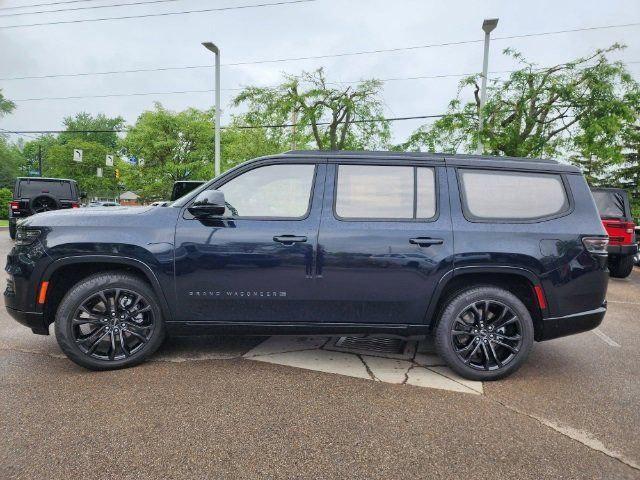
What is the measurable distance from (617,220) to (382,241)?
23.9ft

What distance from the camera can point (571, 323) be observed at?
3.39m

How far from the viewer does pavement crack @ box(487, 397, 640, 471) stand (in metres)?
2.38

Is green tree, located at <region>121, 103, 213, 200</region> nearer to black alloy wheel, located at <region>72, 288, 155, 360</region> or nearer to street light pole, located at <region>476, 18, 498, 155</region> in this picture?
street light pole, located at <region>476, 18, 498, 155</region>

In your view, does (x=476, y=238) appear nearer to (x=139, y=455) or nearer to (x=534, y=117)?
(x=139, y=455)

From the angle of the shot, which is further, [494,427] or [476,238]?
[476,238]

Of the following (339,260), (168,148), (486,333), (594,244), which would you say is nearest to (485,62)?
(594,244)

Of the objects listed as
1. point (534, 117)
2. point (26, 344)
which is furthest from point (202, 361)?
point (534, 117)

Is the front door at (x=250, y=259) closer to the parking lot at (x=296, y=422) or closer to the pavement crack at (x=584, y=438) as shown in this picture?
the parking lot at (x=296, y=422)

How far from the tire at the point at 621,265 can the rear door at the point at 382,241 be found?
743 cm

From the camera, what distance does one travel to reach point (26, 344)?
162 inches


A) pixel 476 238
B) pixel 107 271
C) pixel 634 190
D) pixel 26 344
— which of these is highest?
pixel 634 190

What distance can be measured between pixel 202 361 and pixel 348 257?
161cm

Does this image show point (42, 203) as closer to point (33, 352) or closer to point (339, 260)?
point (33, 352)

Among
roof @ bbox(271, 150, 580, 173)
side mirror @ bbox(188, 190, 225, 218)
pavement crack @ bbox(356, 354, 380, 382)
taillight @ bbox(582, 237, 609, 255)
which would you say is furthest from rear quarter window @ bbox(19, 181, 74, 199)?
taillight @ bbox(582, 237, 609, 255)
